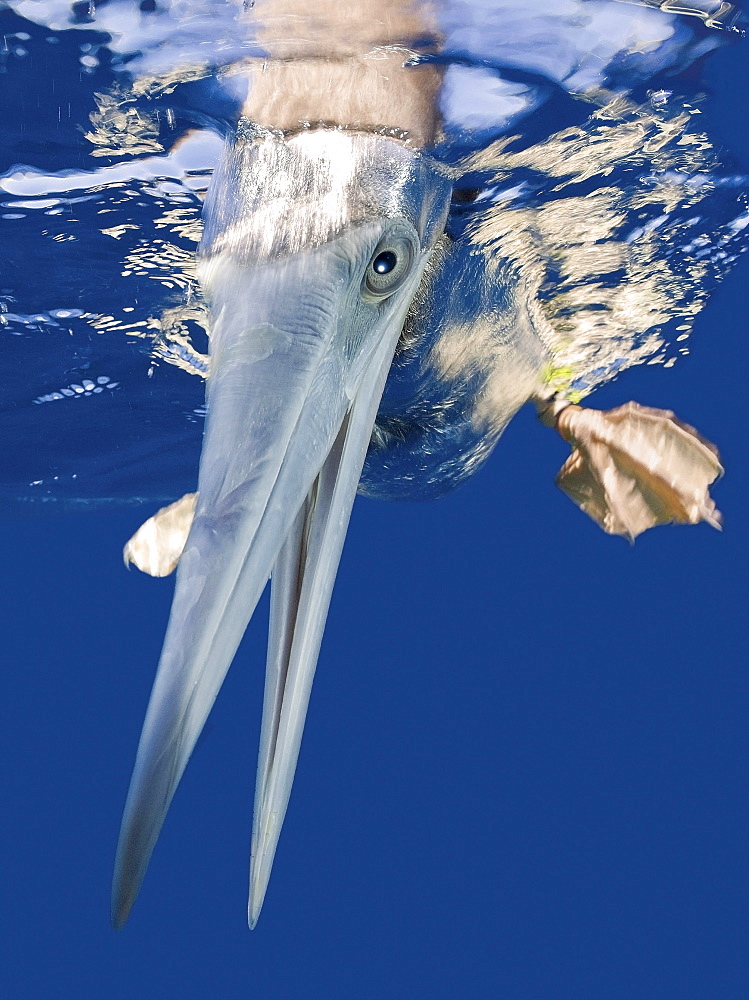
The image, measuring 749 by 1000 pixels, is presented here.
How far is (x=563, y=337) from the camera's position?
A: 550 centimetres

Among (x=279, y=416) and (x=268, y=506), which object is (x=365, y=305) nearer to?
(x=279, y=416)

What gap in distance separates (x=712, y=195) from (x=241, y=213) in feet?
9.77

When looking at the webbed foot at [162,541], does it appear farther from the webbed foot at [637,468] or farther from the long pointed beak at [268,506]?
the long pointed beak at [268,506]

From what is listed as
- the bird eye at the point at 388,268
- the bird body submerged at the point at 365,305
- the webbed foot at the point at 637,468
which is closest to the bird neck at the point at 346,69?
the bird body submerged at the point at 365,305

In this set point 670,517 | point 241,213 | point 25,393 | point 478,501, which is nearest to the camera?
point 241,213

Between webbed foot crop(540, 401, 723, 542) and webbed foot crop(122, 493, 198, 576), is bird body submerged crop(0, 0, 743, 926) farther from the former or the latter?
webbed foot crop(122, 493, 198, 576)

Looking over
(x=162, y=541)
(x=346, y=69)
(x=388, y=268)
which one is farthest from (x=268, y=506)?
(x=162, y=541)

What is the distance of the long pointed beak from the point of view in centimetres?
199

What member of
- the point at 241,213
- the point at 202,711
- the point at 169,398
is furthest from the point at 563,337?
the point at 202,711

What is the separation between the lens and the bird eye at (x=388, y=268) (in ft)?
9.21

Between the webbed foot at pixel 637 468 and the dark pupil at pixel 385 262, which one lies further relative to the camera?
the webbed foot at pixel 637 468

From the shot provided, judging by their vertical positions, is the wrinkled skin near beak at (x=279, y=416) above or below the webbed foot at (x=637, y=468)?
above

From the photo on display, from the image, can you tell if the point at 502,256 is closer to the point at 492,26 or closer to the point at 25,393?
the point at 492,26

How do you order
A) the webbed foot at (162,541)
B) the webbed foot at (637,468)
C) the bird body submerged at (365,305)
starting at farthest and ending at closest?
the webbed foot at (162,541), the webbed foot at (637,468), the bird body submerged at (365,305)
